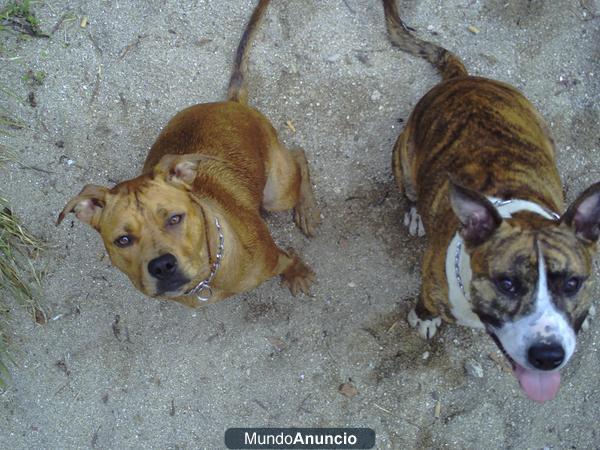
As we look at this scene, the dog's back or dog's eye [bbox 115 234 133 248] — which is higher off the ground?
the dog's back

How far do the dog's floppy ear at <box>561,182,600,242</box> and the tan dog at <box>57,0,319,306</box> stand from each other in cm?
210

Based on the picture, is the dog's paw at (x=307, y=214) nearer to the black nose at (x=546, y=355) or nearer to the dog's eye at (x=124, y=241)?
the dog's eye at (x=124, y=241)

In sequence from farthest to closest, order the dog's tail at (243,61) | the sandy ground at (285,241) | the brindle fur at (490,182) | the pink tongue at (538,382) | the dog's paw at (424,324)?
the dog's tail at (243,61) < the sandy ground at (285,241) < the dog's paw at (424,324) < the pink tongue at (538,382) < the brindle fur at (490,182)

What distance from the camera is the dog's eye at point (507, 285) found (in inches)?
122

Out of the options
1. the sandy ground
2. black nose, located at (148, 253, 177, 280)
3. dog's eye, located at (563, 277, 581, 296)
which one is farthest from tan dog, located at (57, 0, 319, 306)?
dog's eye, located at (563, 277, 581, 296)

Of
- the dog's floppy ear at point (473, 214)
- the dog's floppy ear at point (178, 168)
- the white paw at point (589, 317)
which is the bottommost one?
the white paw at point (589, 317)

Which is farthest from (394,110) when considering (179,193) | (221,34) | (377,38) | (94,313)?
(94,313)

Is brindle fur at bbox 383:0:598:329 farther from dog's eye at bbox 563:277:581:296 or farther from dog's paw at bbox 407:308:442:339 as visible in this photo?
dog's paw at bbox 407:308:442:339

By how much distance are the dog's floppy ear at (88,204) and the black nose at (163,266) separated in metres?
0.56

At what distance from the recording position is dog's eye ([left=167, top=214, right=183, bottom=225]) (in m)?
3.46

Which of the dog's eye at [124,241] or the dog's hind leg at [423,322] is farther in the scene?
the dog's hind leg at [423,322]

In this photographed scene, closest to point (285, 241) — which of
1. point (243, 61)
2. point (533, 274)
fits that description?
point (243, 61)

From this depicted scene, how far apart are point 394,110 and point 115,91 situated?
2725 millimetres

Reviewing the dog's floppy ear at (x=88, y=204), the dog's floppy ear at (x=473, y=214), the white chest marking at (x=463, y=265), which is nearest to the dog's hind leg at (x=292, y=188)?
the dog's floppy ear at (x=88, y=204)
